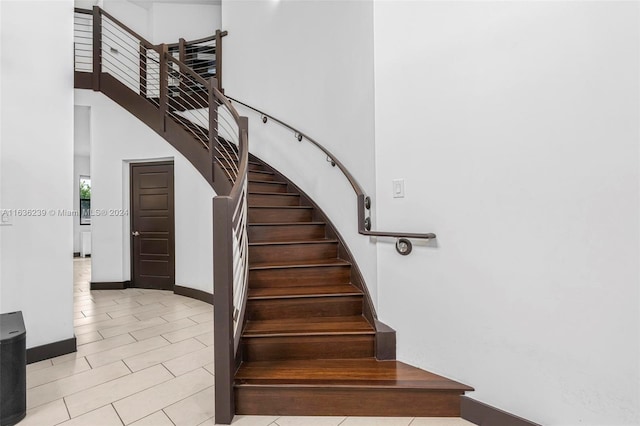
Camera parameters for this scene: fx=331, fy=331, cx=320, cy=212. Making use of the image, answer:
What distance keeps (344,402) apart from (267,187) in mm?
2640

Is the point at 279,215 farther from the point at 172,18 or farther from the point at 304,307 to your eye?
the point at 172,18

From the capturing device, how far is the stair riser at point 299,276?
2.88m

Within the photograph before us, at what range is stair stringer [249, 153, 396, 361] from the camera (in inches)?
91.8

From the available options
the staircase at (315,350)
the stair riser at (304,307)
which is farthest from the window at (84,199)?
the stair riser at (304,307)

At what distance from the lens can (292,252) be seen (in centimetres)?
320

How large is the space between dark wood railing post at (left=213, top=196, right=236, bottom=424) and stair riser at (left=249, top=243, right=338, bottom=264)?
1261 mm

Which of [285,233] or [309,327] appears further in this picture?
[285,233]

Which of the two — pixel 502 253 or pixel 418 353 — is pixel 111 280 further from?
pixel 502 253

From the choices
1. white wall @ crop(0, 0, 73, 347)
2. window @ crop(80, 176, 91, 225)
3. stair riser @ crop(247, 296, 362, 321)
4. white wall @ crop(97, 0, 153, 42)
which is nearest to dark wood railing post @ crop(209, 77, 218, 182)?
white wall @ crop(0, 0, 73, 347)

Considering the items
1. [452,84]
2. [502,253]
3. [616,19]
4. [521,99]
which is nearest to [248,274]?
[502,253]

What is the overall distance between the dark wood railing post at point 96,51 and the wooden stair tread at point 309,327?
4.09m

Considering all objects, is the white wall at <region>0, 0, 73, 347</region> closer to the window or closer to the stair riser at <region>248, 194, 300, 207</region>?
the stair riser at <region>248, 194, 300, 207</region>

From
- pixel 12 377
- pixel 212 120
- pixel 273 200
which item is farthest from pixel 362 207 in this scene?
pixel 12 377

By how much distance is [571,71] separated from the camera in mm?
1581
